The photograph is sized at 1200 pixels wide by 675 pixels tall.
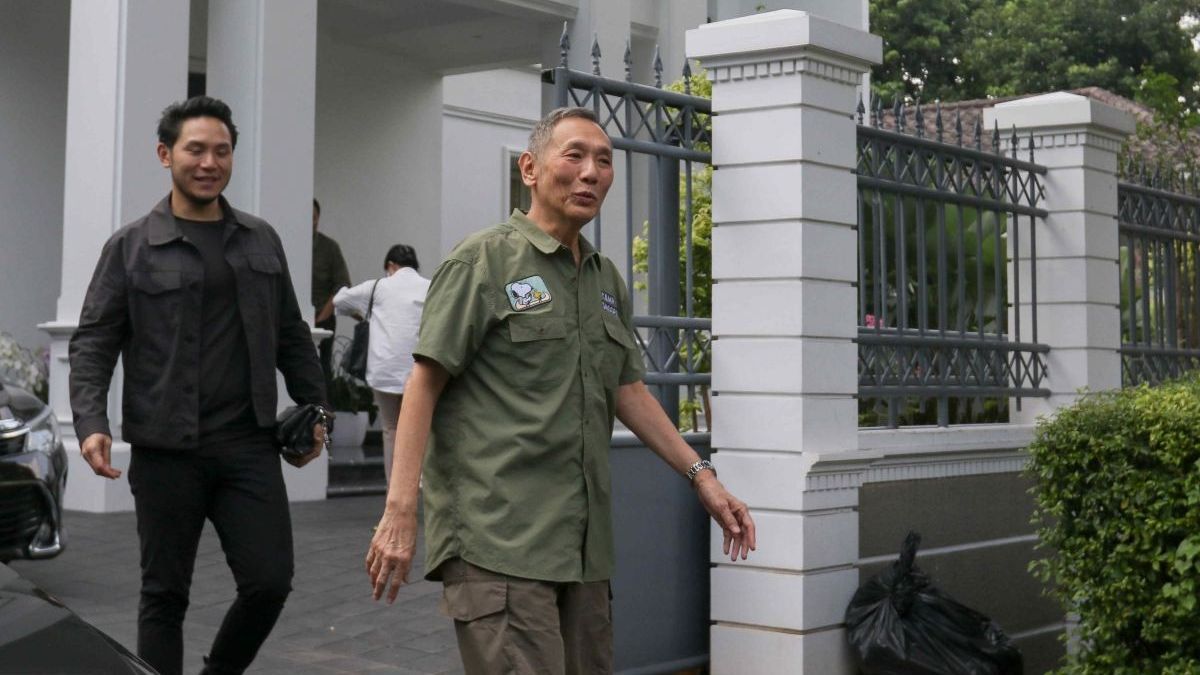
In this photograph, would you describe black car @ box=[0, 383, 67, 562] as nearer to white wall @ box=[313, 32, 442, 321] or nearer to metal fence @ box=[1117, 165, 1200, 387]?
metal fence @ box=[1117, 165, 1200, 387]

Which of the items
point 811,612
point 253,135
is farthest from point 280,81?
point 811,612

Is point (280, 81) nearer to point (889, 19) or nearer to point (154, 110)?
point (154, 110)

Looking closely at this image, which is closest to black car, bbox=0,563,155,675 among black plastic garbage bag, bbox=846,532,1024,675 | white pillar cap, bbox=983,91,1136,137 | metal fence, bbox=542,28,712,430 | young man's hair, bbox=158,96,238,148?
young man's hair, bbox=158,96,238,148

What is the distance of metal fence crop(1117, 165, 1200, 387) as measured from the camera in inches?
352

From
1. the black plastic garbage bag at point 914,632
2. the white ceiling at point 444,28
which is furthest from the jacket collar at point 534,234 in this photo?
the white ceiling at point 444,28

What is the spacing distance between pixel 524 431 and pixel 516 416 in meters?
0.05

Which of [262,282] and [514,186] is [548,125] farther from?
[514,186]

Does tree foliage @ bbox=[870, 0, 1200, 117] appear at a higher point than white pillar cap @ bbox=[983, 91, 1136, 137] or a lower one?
higher

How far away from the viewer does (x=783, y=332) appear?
6105 mm

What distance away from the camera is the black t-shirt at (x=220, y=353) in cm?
496

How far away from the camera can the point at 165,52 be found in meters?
11.1

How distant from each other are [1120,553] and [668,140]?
2189 mm

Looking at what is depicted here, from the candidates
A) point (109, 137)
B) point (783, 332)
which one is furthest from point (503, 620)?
point (109, 137)

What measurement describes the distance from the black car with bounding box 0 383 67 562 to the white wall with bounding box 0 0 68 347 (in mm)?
5787
